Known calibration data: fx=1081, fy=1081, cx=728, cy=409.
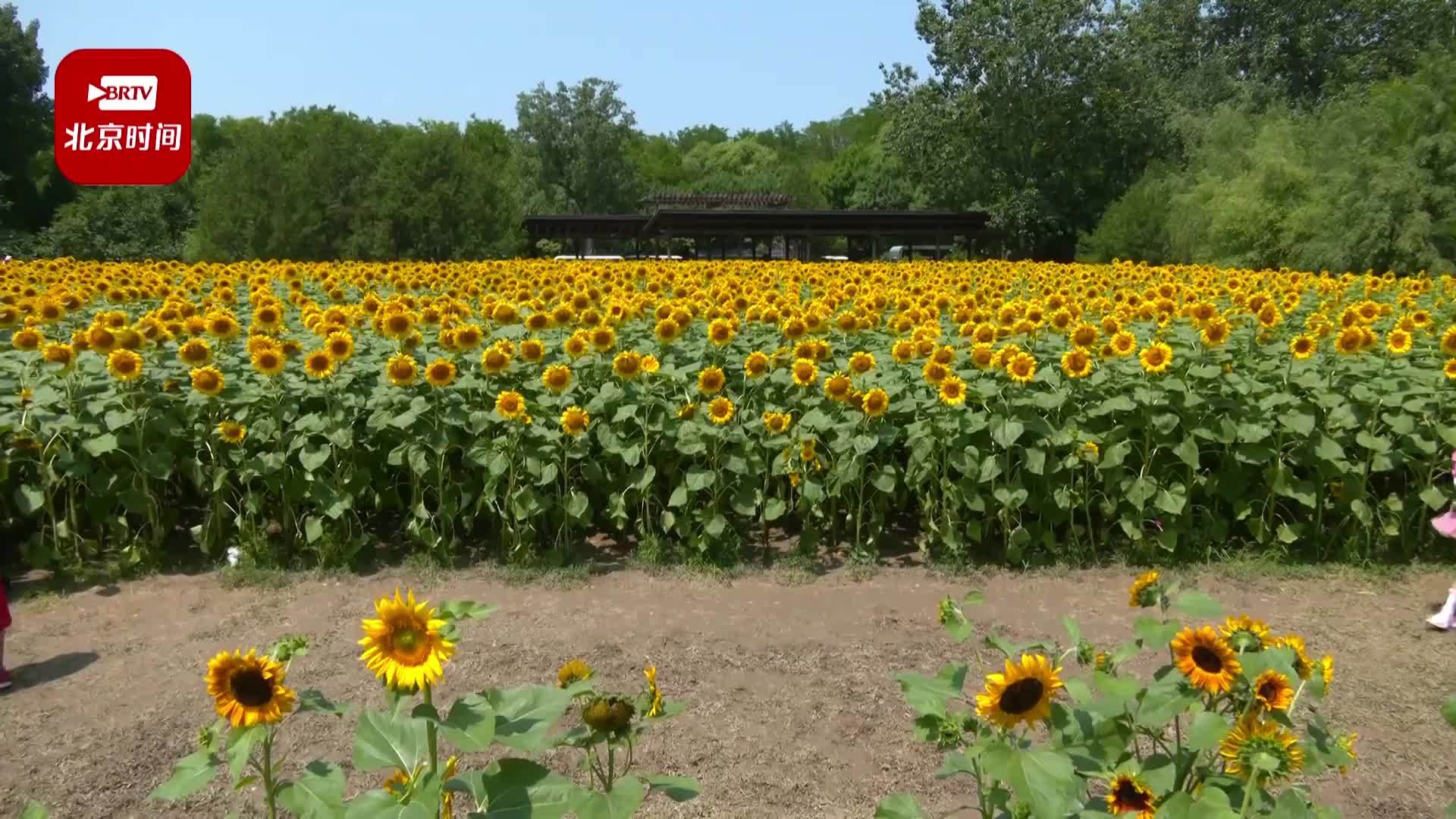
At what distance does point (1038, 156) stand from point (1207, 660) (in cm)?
4476

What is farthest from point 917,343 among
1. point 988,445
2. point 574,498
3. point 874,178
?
point 874,178

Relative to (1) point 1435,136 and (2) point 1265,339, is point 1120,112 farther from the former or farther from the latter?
(2) point 1265,339

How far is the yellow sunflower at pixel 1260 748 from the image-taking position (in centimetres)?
150

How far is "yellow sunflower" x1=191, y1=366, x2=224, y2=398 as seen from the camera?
4961 millimetres

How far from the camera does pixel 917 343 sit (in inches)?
214

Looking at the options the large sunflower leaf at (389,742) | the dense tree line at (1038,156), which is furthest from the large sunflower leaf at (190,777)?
the dense tree line at (1038,156)

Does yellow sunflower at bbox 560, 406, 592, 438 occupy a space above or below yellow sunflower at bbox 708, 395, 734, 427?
below

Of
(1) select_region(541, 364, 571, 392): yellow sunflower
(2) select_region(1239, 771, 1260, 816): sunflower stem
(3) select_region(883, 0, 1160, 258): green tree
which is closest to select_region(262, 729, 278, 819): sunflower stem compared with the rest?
(2) select_region(1239, 771, 1260, 816): sunflower stem

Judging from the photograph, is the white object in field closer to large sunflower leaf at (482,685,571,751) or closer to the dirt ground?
the dirt ground

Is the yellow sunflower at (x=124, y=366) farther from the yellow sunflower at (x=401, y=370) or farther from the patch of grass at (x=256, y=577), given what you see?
the yellow sunflower at (x=401, y=370)

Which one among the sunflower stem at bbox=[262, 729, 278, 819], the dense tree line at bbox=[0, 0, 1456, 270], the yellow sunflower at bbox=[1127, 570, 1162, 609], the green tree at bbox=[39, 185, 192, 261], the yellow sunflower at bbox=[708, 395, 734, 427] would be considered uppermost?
the dense tree line at bbox=[0, 0, 1456, 270]

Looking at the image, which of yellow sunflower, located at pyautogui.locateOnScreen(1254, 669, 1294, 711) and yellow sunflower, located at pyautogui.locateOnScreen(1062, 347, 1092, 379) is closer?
yellow sunflower, located at pyautogui.locateOnScreen(1254, 669, 1294, 711)

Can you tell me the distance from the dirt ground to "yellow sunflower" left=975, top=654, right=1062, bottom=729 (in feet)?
4.75

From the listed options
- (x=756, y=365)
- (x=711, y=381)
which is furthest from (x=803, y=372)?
(x=711, y=381)
